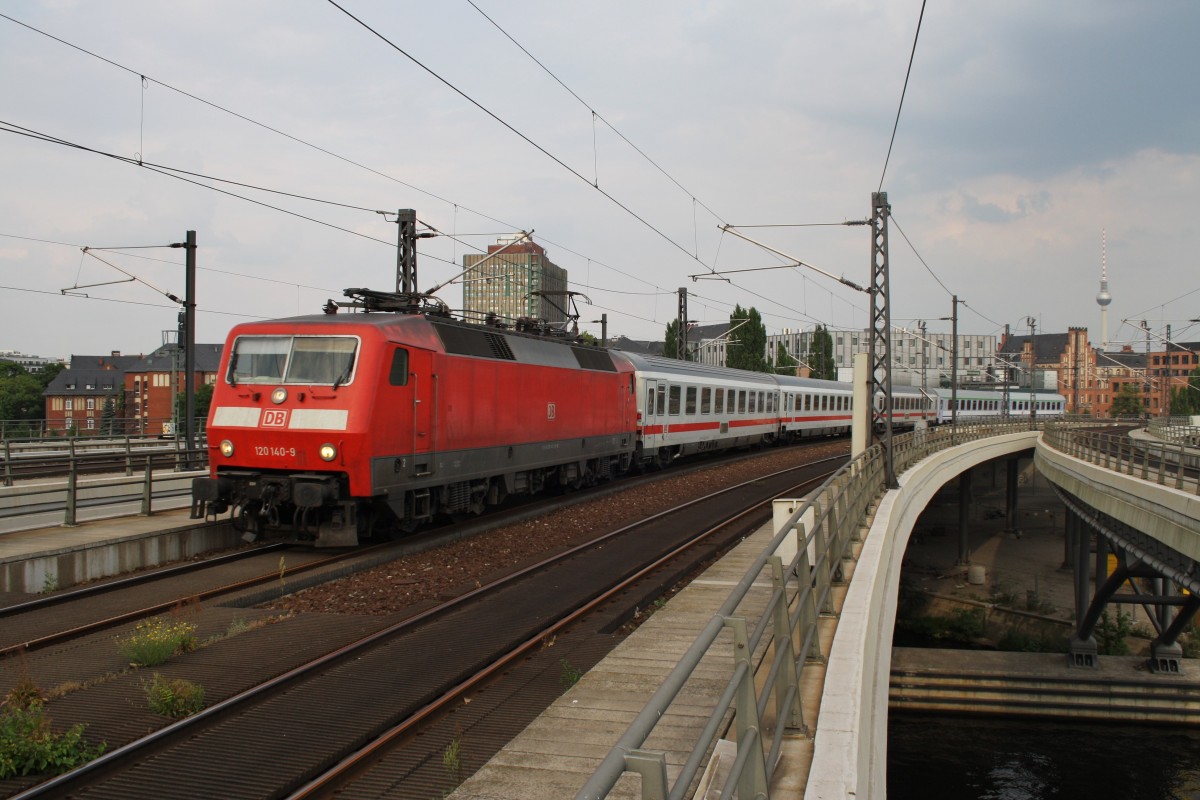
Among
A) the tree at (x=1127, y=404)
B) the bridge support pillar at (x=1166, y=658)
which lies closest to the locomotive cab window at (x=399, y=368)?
the bridge support pillar at (x=1166, y=658)

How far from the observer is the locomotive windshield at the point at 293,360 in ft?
43.7

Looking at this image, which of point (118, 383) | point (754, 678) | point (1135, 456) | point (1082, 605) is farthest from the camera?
point (118, 383)

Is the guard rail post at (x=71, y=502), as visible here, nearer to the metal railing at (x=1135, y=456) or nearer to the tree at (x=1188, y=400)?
the metal railing at (x=1135, y=456)

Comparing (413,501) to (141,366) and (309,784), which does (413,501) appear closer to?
(309,784)

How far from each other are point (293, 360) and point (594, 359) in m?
10.7

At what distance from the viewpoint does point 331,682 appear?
7777 millimetres

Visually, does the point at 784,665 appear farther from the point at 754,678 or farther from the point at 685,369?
the point at 685,369

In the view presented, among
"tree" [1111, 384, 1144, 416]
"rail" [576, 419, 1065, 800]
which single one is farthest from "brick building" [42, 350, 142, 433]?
"tree" [1111, 384, 1144, 416]

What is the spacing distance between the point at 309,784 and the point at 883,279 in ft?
55.3

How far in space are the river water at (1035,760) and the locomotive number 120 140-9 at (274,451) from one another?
55.1 feet

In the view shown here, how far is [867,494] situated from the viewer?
46.6 ft

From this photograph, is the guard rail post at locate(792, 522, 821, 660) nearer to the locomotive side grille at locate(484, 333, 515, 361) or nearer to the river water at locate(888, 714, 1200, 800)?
the locomotive side grille at locate(484, 333, 515, 361)

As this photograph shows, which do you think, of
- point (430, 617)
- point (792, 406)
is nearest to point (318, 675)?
point (430, 617)

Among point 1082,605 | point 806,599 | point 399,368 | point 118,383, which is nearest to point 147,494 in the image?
point 399,368
